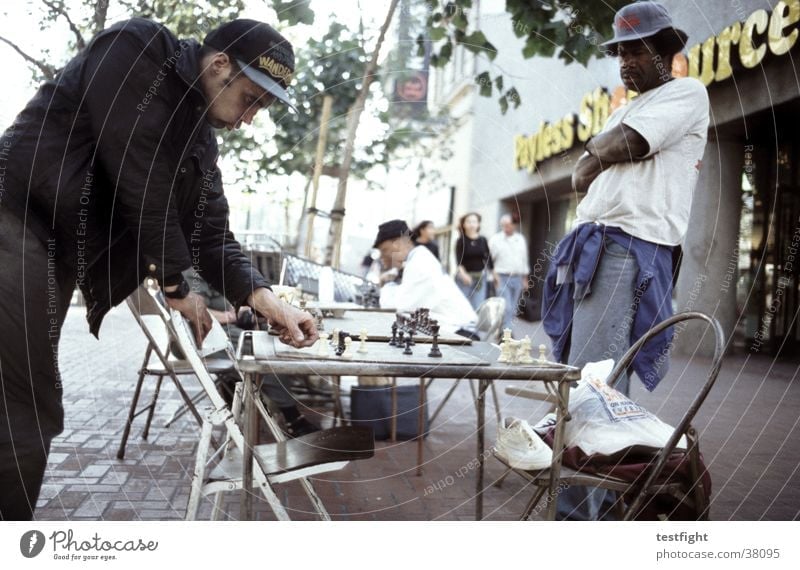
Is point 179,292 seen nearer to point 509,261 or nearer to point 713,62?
point 713,62

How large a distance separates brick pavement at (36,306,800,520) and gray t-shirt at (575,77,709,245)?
99 cm

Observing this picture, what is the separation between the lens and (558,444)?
2.23 meters

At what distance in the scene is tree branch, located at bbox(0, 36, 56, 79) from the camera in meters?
2.36

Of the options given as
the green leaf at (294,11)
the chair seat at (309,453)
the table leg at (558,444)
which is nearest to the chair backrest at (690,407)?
the table leg at (558,444)

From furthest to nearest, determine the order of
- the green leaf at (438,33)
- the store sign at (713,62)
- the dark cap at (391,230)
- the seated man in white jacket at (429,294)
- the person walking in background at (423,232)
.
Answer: the person walking in background at (423,232)
the store sign at (713,62)
the dark cap at (391,230)
the seated man in white jacket at (429,294)
the green leaf at (438,33)

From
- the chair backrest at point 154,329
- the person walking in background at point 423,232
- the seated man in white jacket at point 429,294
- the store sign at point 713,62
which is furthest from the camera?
the person walking in background at point 423,232

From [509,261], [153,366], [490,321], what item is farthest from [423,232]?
[153,366]

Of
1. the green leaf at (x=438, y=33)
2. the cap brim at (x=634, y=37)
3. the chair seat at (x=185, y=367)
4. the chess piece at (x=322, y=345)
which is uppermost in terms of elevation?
the green leaf at (x=438, y=33)

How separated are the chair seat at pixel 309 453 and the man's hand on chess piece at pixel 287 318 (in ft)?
1.13

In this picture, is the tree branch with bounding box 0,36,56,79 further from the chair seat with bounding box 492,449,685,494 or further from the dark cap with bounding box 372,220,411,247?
the dark cap with bounding box 372,220,411,247

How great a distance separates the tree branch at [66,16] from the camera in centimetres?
242

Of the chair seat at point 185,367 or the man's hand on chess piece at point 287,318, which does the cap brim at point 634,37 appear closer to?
the man's hand on chess piece at point 287,318

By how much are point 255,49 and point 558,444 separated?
55.1 inches
